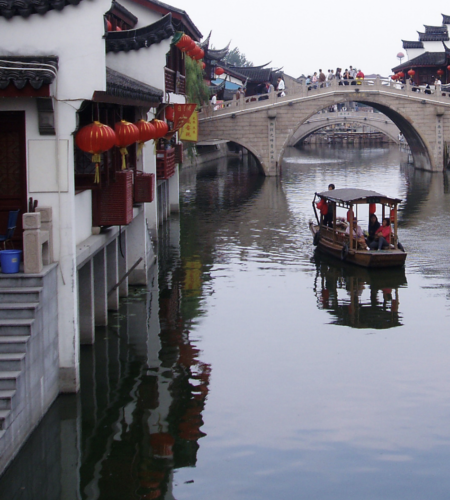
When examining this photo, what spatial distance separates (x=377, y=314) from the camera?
1473 cm

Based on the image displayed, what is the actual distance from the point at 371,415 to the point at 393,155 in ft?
178

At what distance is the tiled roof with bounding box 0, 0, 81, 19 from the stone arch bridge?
32.3 meters

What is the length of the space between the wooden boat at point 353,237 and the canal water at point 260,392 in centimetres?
31

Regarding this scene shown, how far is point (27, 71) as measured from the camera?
8766 millimetres

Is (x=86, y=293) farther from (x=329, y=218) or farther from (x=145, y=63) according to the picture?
(x=329, y=218)

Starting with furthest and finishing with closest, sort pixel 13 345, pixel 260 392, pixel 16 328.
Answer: pixel 260 392, pixel 16 328, pixel 13 345

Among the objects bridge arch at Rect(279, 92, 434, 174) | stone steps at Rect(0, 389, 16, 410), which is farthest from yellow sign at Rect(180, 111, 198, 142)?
stone steps at Rect(0, 389, 16, 410)

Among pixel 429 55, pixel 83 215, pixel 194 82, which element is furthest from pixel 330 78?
pixel 83 215

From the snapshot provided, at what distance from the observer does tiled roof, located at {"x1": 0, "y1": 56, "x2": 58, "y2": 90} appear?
8.70 metres

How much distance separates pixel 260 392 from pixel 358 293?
21.5 ft

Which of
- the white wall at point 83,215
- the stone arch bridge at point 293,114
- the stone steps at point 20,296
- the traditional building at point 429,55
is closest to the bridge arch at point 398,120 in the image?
the stone arch bridge at point 293,114

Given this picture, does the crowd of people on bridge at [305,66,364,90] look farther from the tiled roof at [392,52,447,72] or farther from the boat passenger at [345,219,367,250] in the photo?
the boat passenger at [345,219,367,250]

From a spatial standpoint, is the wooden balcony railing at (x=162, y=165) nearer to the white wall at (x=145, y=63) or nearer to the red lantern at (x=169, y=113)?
the red lantern at (x=169, y=113)

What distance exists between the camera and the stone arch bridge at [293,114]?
1641 inches
